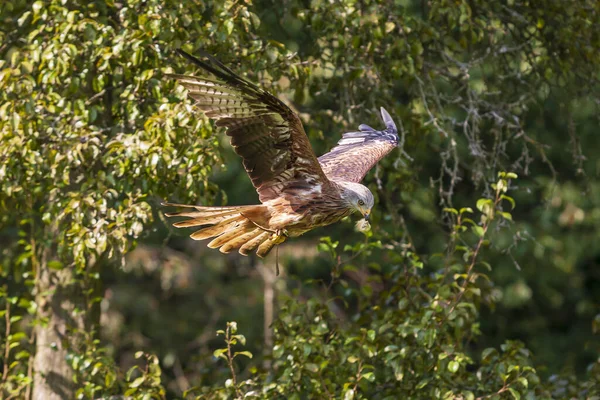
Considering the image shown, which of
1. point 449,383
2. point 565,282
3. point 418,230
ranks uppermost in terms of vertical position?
point 449,383

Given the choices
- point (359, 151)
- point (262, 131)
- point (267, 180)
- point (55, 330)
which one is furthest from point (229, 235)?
point (55, 330)

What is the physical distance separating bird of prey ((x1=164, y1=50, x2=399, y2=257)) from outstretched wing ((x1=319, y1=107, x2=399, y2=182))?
0.41 ft

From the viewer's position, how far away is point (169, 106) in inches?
228

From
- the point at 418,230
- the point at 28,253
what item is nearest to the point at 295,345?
the point at 28,253

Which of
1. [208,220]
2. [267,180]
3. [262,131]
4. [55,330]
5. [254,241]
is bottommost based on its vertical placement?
[55,330]

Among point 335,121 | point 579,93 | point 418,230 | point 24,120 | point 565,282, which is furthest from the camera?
point 565,282

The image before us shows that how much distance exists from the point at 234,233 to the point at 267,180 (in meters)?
0.35

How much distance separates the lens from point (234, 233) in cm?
579

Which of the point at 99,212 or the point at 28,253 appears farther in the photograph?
the point at 28,253

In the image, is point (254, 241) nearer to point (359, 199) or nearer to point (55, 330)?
point (359, 199)

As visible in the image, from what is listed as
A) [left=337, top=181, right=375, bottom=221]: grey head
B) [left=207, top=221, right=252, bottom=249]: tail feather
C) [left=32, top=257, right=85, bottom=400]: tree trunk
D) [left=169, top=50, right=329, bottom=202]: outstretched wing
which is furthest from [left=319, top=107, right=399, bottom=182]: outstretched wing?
[left=32, top=257, right=85, bottom=400]: tree trunk

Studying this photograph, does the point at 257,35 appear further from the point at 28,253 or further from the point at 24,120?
the point at 28,253

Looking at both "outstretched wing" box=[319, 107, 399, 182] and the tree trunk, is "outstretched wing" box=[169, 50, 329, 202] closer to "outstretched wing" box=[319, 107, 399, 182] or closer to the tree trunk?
"outstretched wing" box=[319, 107, 399, 182]

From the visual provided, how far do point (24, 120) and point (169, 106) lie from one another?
80 centimetres
